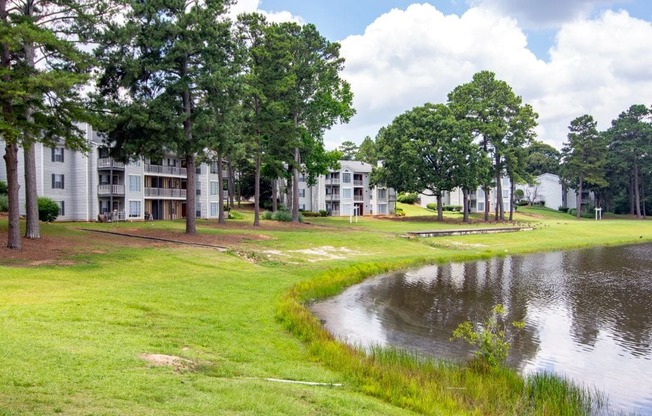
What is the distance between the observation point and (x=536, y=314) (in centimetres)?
1986

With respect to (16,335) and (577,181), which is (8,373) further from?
(577,181)

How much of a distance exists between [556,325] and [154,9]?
28.4 meters

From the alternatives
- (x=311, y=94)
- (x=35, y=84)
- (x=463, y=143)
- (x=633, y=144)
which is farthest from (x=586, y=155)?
(x=35, y=84)

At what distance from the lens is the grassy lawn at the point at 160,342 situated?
7.54 metres

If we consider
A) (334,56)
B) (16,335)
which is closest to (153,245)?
(16,335)

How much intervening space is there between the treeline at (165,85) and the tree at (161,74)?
7 cm

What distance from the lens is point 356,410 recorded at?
27.0 ft

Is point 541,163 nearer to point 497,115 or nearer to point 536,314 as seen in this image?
point 497,115

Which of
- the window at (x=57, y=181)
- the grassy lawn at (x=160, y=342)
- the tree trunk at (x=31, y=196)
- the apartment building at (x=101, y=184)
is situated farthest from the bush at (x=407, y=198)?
the tree trunk at (x=31, y=196)

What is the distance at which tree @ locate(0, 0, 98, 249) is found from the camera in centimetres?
1872

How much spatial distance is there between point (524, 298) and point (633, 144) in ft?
279

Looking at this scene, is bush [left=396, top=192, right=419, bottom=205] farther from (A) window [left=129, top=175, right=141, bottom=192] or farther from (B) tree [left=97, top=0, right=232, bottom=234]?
(B) tree [left=97, top=0, right=232, bottom=234]

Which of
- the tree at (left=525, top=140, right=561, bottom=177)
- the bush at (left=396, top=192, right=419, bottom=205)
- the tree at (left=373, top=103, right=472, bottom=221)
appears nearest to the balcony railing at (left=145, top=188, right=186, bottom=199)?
the tree at (left=373, top=103, right=472, bottom=221)

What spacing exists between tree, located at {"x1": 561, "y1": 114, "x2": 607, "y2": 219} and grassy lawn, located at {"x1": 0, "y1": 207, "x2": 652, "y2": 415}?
7443 centimetres
